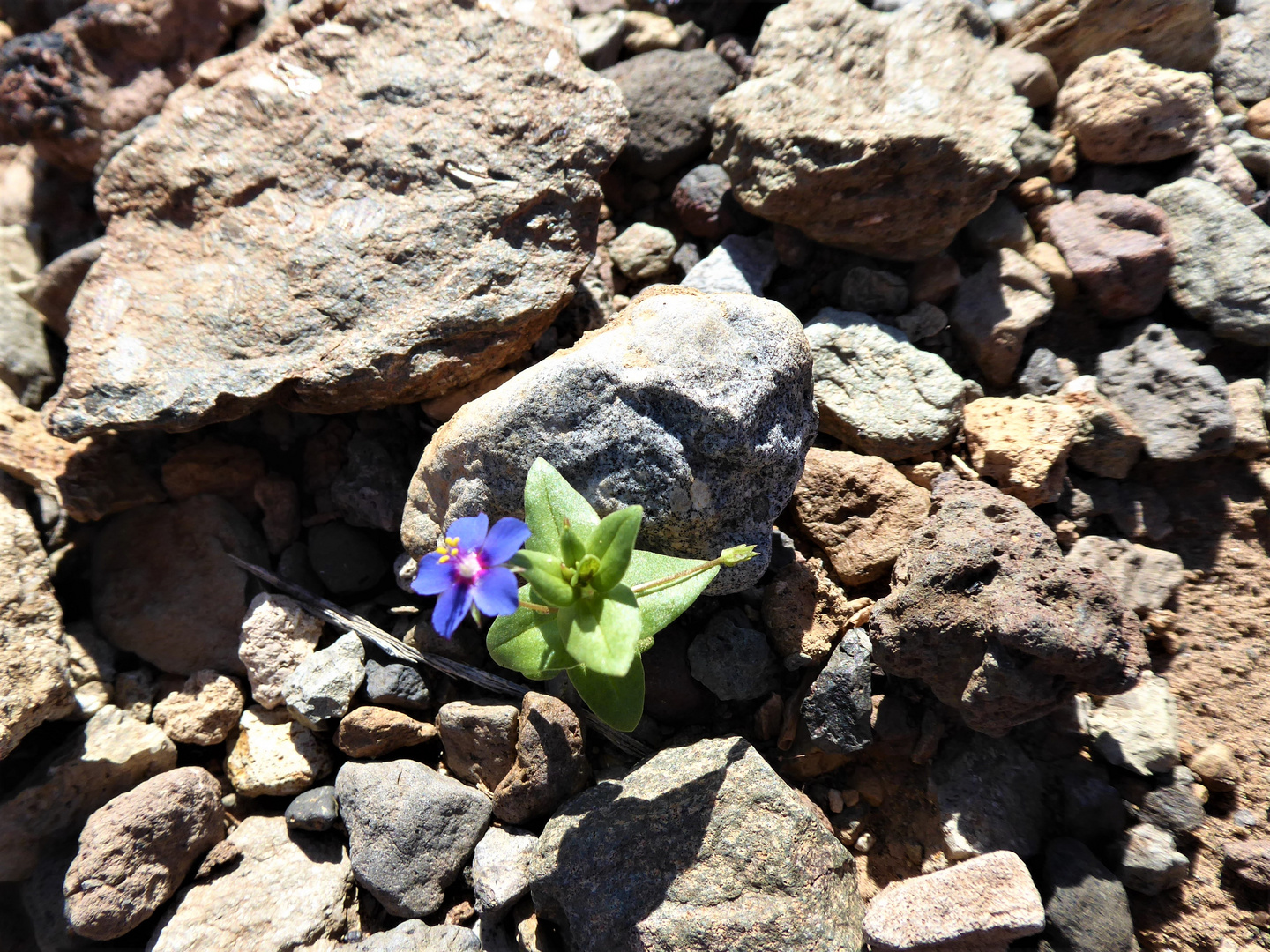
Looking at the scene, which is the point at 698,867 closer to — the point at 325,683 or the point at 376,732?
the point at 376,732

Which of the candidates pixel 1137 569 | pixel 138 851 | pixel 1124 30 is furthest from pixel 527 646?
pixel 1124 30

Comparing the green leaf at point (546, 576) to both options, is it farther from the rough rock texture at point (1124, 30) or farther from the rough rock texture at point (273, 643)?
the rough rock texture at point (1124, 30)

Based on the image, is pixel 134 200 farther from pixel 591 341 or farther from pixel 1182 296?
pixel 1182 296

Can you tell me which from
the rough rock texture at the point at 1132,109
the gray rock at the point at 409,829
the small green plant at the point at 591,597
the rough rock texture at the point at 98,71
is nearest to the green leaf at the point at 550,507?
the small green plant at the point at 591,597

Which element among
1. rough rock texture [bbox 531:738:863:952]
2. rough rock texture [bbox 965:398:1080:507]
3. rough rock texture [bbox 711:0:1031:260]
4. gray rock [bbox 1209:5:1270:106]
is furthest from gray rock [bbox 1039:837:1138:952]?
gray rock [bbox 1209:5:1270:106]

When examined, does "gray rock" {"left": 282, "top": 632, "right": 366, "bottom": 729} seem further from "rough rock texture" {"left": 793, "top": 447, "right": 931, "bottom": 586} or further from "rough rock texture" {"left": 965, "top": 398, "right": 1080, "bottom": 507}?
"rough rock texture" {"left": 965, "top": 398, "right": 1080, "bottom": 507}

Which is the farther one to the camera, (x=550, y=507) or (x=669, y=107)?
(x=669, y=107)

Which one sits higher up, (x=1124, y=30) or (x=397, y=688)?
(x=1124, y=30)
